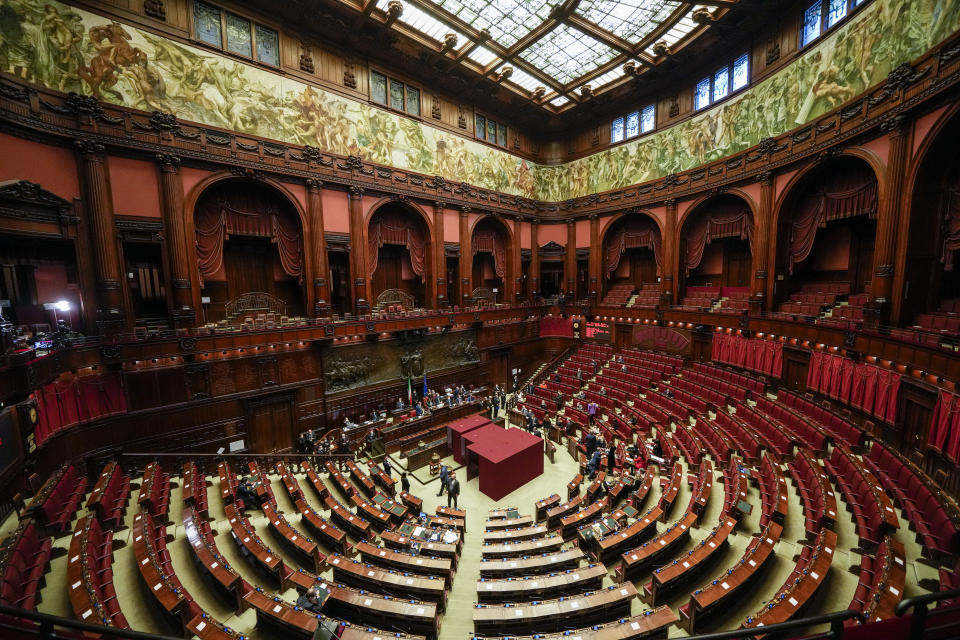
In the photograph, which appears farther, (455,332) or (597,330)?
(597,330)

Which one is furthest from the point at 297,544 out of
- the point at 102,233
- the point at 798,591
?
the point at 102,233

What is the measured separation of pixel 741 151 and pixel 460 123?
40.4 ft

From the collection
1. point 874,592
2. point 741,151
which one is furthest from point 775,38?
point 874,592

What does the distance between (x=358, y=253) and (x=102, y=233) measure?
728 centimetres

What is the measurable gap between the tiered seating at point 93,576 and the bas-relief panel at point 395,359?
23.9 feet

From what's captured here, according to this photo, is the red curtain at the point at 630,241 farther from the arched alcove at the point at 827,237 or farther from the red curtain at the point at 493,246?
the red curtain at the point at 493,246

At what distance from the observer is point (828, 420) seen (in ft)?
30.5

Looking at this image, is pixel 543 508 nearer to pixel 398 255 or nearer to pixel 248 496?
pixel 248 496

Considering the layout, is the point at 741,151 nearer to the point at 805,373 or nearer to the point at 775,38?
the point at 775,38

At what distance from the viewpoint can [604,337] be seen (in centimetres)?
1891

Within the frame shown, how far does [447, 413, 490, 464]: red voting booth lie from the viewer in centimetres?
1154

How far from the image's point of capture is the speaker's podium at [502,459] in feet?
31.6

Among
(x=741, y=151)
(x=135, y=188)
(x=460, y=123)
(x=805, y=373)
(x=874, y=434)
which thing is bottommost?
(x=874, y=434)

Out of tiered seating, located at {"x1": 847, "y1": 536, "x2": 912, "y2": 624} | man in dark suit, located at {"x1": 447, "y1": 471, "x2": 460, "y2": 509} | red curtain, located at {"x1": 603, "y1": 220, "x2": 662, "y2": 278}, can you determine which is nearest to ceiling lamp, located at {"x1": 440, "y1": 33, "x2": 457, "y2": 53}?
red curtain, located at {"x1": 603, "y1": 220, "x2": 662, "y2": 278}
